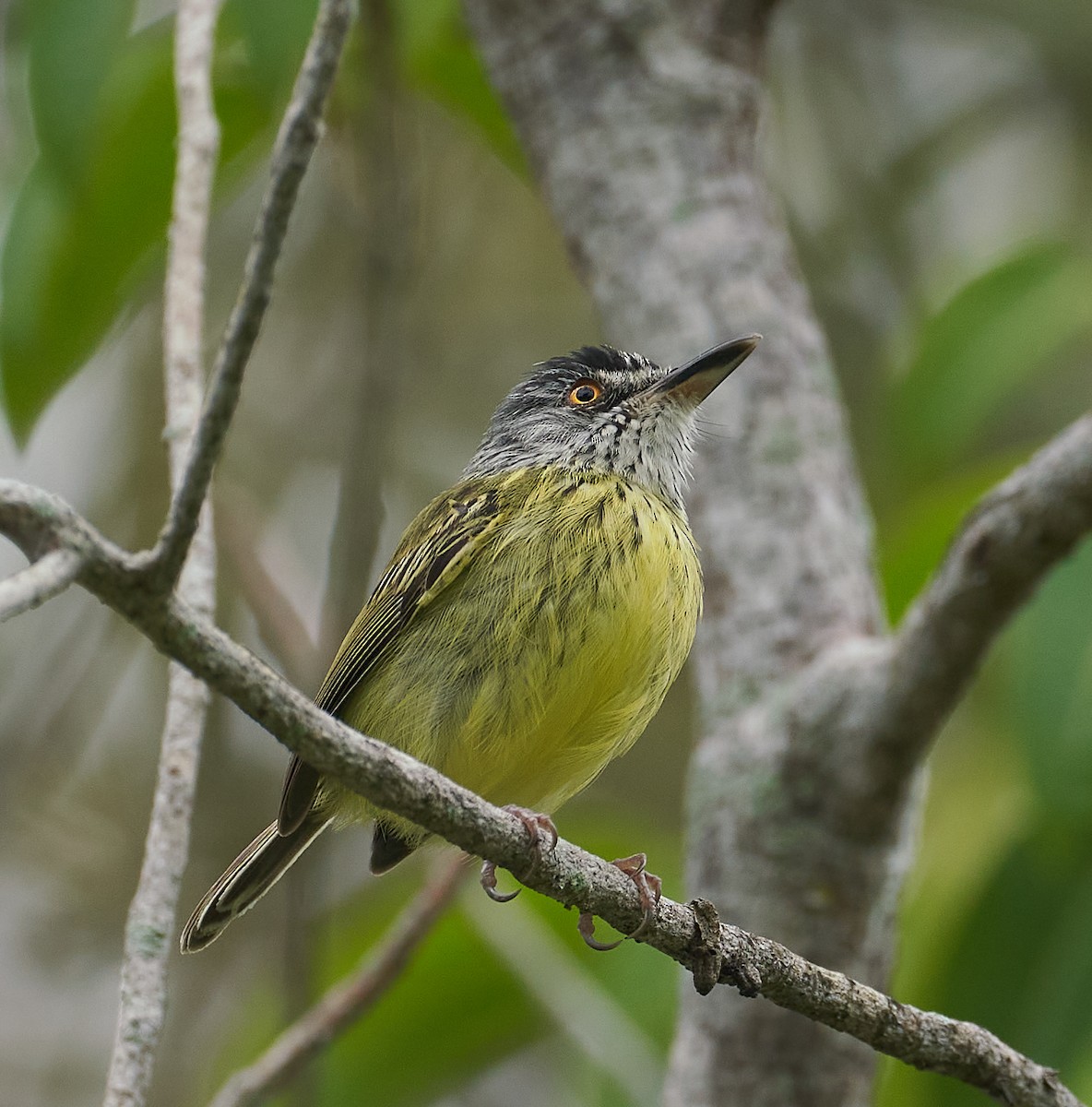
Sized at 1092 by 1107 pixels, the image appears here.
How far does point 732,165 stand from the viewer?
474 cm

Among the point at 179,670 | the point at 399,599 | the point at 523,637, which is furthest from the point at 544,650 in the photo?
the point at 179,670

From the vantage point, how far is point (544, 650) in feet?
11.5

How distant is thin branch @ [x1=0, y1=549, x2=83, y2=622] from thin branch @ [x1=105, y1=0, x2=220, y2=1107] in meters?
0.52

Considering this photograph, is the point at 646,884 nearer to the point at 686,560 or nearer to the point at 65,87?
the point at 686,560

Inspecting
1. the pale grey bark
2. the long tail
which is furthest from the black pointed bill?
the long tail

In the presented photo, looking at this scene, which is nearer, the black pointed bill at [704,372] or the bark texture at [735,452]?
the bark texture at [735,452]

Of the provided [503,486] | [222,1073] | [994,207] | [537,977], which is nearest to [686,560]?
[503,486]

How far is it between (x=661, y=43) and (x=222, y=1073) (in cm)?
367

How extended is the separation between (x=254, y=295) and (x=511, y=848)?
110cm

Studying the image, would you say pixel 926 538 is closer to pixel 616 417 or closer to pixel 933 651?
pixel 616 417

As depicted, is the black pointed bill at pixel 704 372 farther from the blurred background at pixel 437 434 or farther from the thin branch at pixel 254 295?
the thin branch at pixel 254 295

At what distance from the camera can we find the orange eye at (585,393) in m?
4.59

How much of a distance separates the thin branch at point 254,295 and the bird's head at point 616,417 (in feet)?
7.80

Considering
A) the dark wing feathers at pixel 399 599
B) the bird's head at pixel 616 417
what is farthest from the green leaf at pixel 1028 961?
the dark wing feathers at pixel 399 599
